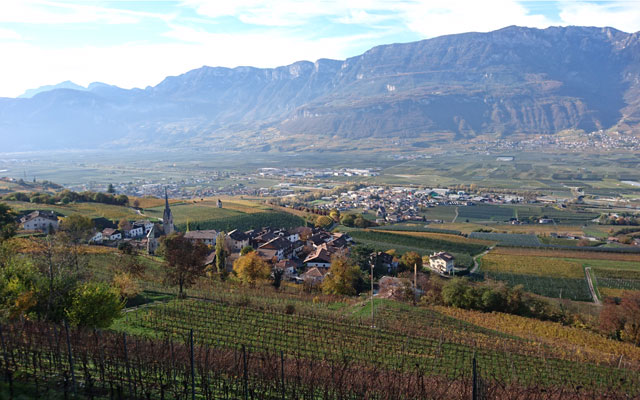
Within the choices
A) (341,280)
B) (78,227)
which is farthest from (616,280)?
(78,227)

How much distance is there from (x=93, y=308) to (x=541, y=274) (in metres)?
39.4

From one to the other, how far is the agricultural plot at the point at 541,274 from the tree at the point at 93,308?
33079 millimetres

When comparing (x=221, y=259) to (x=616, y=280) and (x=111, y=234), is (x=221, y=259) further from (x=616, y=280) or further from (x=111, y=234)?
(x=616, y=280)

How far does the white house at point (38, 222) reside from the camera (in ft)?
Answer: 148

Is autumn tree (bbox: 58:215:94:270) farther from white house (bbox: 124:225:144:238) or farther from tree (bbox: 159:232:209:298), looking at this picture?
tree (bbox: 159:232:209:298)

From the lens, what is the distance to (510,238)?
193 feet

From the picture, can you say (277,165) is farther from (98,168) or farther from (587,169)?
(587,169)

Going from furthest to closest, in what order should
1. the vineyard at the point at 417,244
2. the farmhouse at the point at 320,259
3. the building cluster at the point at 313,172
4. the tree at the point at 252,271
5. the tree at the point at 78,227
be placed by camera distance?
the building cluster at the point at 313,172
the vineyard at the point at 417,244
the farmhouse at the point at 320,259
the tree at the point at 78,227
the tree at the point at 252,271

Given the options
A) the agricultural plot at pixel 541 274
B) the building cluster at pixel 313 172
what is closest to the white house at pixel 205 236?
the agricultural plot at pixel 541 274

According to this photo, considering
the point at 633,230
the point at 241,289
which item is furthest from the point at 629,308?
the point at 633,230

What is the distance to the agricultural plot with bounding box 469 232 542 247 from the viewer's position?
55.4 metres

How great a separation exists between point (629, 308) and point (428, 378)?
19.8 meters

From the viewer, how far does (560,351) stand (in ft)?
73.5

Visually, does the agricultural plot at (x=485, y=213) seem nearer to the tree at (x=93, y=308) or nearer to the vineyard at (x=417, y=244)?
the vineyard at (x=417, y=244)
